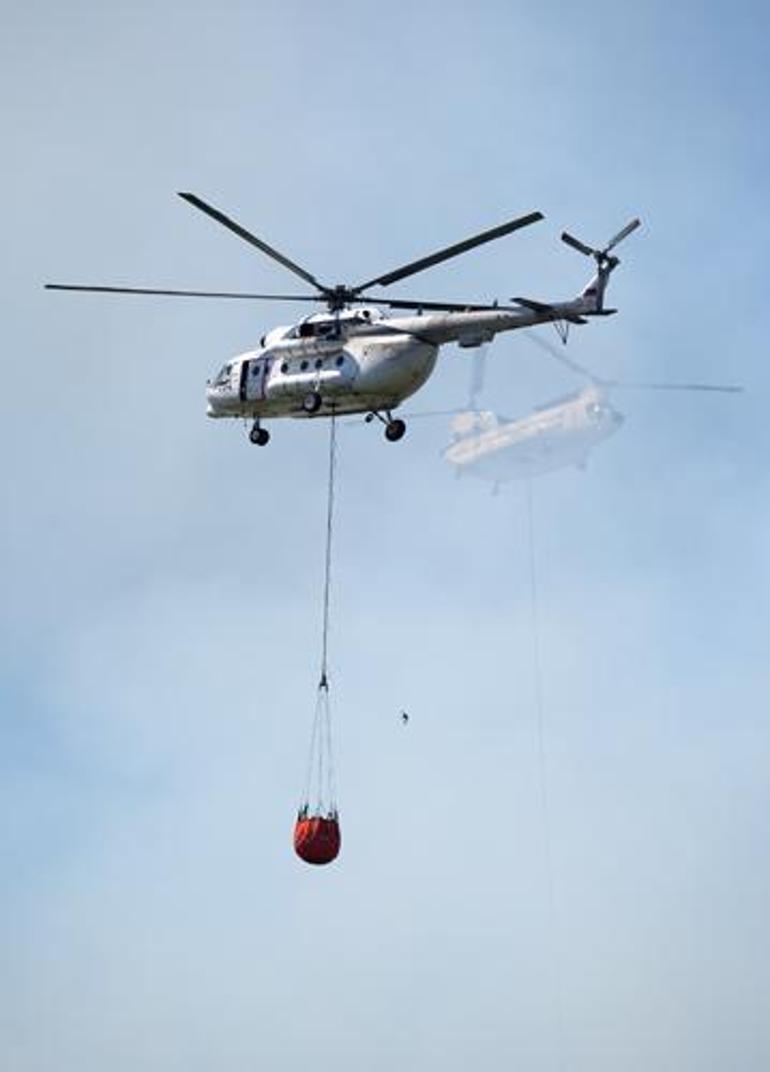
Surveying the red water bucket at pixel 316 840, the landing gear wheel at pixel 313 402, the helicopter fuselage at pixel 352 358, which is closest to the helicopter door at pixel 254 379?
the helicopter fuselage at pixel 352 358

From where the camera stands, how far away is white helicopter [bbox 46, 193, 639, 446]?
4097 centimetres

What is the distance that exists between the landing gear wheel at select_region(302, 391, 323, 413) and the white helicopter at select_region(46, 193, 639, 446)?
0.09 feet

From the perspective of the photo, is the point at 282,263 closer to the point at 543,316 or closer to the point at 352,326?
the point at 352,326

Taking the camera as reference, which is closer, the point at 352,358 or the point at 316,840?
the point at 316,840

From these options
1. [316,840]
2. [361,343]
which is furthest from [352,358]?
[316,840]

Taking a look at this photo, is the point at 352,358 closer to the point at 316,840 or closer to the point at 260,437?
the point at 260,437

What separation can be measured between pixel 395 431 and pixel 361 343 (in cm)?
272

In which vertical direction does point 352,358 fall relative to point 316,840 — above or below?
above

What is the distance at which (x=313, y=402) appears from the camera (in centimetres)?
4441

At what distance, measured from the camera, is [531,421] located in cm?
6303

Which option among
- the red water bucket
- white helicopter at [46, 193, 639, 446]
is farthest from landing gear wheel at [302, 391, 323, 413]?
the red water bucket

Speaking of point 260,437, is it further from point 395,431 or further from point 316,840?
point 316,840

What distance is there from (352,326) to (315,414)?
2.77 metres

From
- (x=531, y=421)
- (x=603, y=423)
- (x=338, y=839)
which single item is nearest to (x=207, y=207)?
(x=338, y=839)
